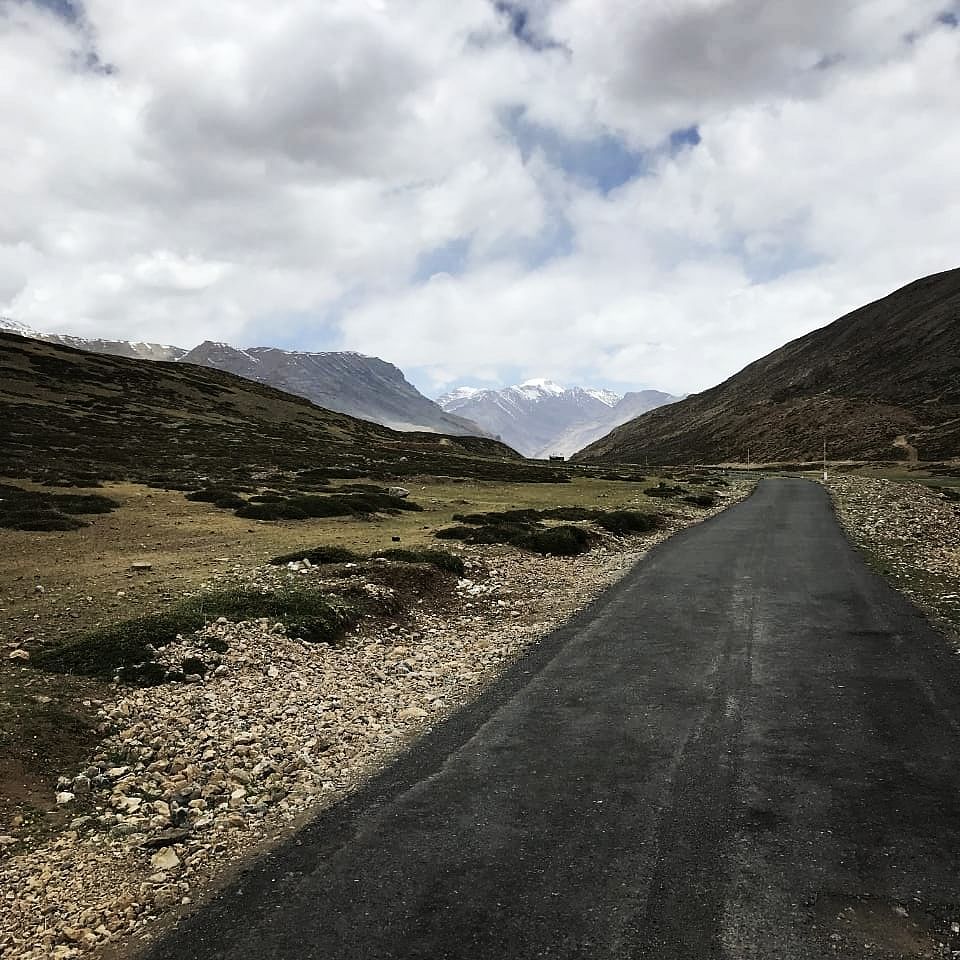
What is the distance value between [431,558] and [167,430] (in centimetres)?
6518

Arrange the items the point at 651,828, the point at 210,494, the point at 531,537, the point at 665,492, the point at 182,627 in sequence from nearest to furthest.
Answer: the point at 651,828
the point at 182,627
the point at 531,537
the point at 210,494
the point at 665,492

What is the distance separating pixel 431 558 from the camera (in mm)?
20578

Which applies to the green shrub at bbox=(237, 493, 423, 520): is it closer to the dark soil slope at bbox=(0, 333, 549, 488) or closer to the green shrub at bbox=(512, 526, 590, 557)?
the green shrub at bbox=(512, 526, 590, 557)

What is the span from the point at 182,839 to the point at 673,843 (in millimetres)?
5511

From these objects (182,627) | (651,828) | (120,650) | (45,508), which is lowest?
(651,828)

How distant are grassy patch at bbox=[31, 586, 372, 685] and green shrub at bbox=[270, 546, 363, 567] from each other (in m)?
3.59

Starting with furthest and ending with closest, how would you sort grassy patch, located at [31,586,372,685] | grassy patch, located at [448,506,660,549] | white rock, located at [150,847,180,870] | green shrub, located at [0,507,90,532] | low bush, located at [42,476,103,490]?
low bush, located at [42,476,103,490] → grassy patch, located at [448,506,660,549] → green shrub, located at [0,507,90,532] → grassy patch, located at [31,586,372,685] → white rock, located at [150,847,180,870]

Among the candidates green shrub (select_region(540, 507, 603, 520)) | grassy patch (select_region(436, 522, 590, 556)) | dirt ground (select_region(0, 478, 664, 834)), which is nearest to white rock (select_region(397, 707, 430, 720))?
dirt ground (select_region(0, 478, 664, 834))

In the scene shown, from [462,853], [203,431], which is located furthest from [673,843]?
[203,431]

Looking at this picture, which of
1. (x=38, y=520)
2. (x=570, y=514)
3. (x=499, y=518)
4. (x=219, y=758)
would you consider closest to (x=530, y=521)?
(x=499, y=518)

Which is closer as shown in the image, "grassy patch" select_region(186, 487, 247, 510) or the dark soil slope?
"grassy patch" select_region(186, 487, 247, 510)

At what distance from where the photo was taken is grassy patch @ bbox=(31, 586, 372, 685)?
1118cm

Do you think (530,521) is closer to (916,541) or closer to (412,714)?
(916,541)

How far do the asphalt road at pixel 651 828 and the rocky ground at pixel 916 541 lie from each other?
4.67 metres
